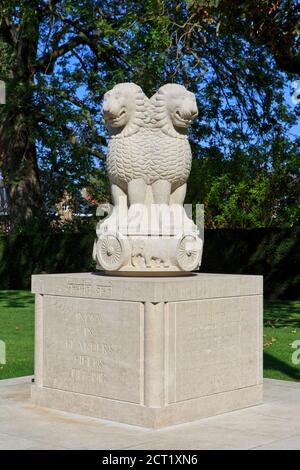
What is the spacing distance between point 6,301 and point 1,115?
6011 mm

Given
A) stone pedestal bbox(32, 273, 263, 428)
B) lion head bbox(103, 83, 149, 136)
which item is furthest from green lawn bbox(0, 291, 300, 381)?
lion head bbox(103, 83, 149, 136)

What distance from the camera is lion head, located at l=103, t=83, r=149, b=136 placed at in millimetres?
7824

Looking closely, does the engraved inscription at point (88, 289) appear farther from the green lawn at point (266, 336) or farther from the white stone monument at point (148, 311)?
the green lawn at point (266, 336)

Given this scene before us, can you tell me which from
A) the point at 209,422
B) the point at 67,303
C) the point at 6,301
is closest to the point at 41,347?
the point at 67,303

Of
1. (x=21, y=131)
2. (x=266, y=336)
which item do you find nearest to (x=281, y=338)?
(x=266, y=336)

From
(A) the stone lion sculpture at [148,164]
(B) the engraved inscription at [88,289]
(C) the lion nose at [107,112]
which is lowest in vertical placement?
(B) the engraved inscription at [88,289]

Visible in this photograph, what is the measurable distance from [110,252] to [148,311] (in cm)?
107

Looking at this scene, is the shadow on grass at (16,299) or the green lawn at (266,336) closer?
the green lawn at (266,336)

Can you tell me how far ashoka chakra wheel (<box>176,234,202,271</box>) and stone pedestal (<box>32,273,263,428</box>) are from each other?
28 cm

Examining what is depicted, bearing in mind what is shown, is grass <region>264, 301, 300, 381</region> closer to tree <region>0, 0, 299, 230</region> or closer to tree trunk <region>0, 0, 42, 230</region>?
tree <region>0, 0, 299, 230</region>

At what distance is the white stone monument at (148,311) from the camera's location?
22.4 ft

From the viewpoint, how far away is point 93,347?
7230mm

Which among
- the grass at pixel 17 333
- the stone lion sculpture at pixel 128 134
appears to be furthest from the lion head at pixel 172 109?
the grass at pixel 17 333

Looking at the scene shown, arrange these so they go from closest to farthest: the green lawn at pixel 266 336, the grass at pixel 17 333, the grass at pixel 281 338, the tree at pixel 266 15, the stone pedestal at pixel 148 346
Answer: the stone pedestal at pixel 148 346 < the grass at pixel 281 338 < the green lawn at pixel 266 336 < the grass at pixel 17 333 < the tree at pixel 266 15
